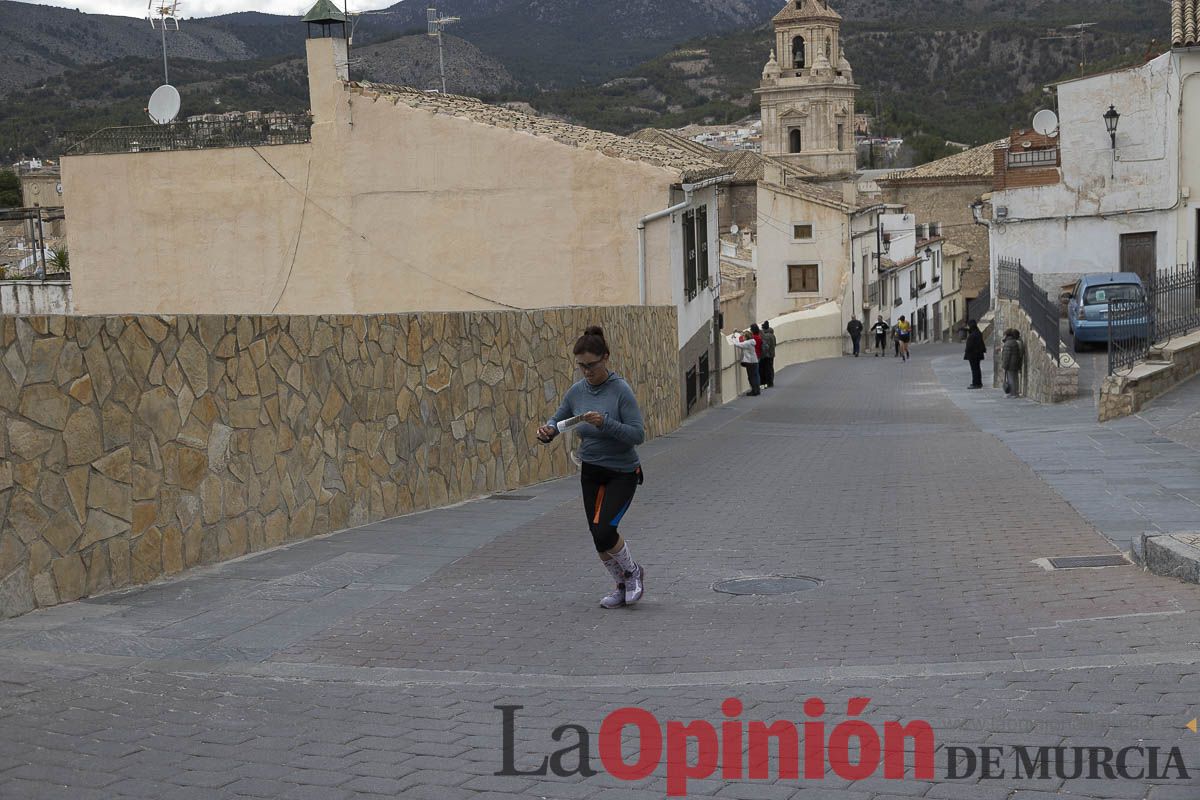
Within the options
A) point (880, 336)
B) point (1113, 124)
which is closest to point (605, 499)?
point (1113, 124)

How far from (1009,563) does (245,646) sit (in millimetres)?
5266

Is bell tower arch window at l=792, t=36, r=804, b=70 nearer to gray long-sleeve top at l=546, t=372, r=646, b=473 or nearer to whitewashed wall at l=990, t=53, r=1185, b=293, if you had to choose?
whitewashed wall at l=990, t=53, r=1185, b=293

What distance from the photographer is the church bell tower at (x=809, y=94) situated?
102000 millimetres

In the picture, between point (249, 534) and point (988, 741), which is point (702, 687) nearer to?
point (988, 741)

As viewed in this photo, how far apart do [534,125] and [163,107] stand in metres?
7.02

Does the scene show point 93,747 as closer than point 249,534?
Yes

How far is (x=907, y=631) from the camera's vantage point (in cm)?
745

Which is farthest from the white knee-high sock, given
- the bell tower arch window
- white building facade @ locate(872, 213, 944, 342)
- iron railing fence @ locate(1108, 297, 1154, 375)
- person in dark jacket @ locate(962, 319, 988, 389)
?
the bell tower arch window

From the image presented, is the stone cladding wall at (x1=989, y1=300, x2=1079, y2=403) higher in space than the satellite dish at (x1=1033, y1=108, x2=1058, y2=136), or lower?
lower

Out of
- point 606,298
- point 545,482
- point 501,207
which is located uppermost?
point 501,207

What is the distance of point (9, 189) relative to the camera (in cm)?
5119

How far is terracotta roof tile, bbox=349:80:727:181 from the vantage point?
23516 millimetres

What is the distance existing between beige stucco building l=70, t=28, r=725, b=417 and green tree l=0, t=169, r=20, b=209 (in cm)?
2637

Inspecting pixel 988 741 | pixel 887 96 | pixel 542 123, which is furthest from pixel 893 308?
pixel 887 96
